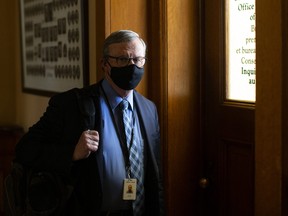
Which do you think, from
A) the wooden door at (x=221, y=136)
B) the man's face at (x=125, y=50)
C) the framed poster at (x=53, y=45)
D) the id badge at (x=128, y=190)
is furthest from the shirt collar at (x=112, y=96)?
the framed poster at (x=53, y=45)

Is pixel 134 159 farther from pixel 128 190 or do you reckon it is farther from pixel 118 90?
pixel 118 90

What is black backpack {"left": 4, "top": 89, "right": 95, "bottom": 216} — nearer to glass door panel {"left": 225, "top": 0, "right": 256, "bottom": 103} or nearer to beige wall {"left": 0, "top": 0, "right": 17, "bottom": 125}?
glass door panel {"left": 225, "top": 0, "right": 256, "bottom": 103}

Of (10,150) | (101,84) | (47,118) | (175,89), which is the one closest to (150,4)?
(175,89)

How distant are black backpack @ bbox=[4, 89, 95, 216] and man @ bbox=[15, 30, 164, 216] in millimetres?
16

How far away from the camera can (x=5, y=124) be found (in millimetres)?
4406

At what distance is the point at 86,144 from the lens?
205 cm

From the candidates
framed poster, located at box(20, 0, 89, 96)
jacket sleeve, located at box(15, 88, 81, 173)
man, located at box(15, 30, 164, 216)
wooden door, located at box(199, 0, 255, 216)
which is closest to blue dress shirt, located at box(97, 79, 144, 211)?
man, located at box(15, 30, 164, 216)

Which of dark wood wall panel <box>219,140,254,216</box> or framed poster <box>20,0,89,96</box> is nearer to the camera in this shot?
dark wood wall panel <box>219,140,254,216</box>

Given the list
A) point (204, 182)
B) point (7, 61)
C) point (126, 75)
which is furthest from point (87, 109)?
point (7, 61)

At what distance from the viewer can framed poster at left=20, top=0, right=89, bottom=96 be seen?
3.01m

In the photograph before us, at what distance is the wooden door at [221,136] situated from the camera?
2.43m

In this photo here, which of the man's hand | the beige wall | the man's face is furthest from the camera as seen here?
the beige wall

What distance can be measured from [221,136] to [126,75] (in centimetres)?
68

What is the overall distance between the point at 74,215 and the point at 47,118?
41 cm
